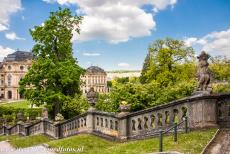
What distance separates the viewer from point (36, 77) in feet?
126

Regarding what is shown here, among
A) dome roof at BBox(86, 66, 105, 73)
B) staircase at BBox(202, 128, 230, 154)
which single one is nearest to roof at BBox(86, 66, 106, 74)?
dome roof at BBox(86, 66, 105, 73)

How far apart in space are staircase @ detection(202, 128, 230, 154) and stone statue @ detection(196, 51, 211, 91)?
1845 mm

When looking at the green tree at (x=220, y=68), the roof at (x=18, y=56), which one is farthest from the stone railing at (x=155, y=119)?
the roof at (x=18, y=56)

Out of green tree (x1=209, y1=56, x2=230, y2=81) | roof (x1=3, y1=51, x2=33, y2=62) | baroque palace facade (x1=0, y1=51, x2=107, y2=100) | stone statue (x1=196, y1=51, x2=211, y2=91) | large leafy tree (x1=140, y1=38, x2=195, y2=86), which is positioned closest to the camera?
stone statue (x1=196, y1=51, x2=211, y2=91)

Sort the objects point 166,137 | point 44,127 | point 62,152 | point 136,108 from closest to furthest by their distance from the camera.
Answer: point 166,137 < point 62,152 < point 44,127 < point 136,108

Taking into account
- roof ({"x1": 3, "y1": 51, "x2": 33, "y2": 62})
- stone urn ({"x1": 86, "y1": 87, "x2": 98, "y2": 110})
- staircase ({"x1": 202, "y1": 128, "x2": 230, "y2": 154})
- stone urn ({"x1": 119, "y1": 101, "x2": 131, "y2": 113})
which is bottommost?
staircase ({"x1": 202, "y1": 128, "x2": 230, "y2": 154})

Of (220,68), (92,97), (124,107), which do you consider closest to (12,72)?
(220,68)

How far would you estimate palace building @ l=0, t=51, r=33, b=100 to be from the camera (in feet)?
401

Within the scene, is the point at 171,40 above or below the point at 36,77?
above

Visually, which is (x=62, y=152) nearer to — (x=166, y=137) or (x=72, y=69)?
(x=166, y=137)

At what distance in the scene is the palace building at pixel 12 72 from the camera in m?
122

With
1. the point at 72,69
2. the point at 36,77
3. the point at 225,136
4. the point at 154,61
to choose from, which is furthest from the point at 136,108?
the point at 225,136

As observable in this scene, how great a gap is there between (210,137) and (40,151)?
25.3ft

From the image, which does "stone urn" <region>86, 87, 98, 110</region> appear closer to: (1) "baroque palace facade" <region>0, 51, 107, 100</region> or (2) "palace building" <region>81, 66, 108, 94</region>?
(1) "baroque palace facade" <region>0, 51, 107, 100</region>
